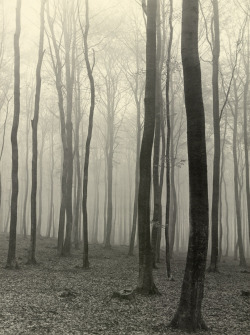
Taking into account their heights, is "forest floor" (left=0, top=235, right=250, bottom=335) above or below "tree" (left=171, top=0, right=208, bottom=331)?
below

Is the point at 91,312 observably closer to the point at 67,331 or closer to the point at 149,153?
the point at 67,331

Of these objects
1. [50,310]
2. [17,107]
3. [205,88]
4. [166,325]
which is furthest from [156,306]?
[205,88]

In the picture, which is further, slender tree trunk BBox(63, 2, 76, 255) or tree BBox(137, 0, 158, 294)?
slender tree trunk BBox(63, 2, 76, 255)

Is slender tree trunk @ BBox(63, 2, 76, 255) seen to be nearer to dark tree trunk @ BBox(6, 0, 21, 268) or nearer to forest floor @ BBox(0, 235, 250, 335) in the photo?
forest floor @ BBox(0, 235, 250, 335)

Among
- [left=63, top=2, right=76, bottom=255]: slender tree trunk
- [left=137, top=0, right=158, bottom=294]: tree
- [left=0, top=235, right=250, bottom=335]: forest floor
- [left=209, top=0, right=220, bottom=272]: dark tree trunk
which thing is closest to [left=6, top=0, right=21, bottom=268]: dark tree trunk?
[left=0, top=235, right=250, bottom=335]: forest floor

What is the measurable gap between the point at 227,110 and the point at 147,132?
14.9 metres

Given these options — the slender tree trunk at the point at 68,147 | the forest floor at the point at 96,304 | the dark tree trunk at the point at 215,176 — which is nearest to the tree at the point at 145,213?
the forest floor at the point at 96,304

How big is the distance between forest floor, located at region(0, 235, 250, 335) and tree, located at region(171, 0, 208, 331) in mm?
432

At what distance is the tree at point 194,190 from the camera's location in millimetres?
5270

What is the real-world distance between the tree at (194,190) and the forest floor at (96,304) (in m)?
0.43

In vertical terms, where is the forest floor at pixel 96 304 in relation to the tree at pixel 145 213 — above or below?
below

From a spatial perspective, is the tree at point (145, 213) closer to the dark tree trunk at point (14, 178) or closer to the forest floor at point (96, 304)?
the forest floor at point (96, 304)

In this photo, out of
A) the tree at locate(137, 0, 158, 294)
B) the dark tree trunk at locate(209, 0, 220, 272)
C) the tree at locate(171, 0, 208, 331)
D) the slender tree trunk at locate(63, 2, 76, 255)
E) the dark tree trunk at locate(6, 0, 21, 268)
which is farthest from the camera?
the slender tree trunk at locate(63, 2, 76, 255)

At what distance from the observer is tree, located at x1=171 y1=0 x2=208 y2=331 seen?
527 centimetres
